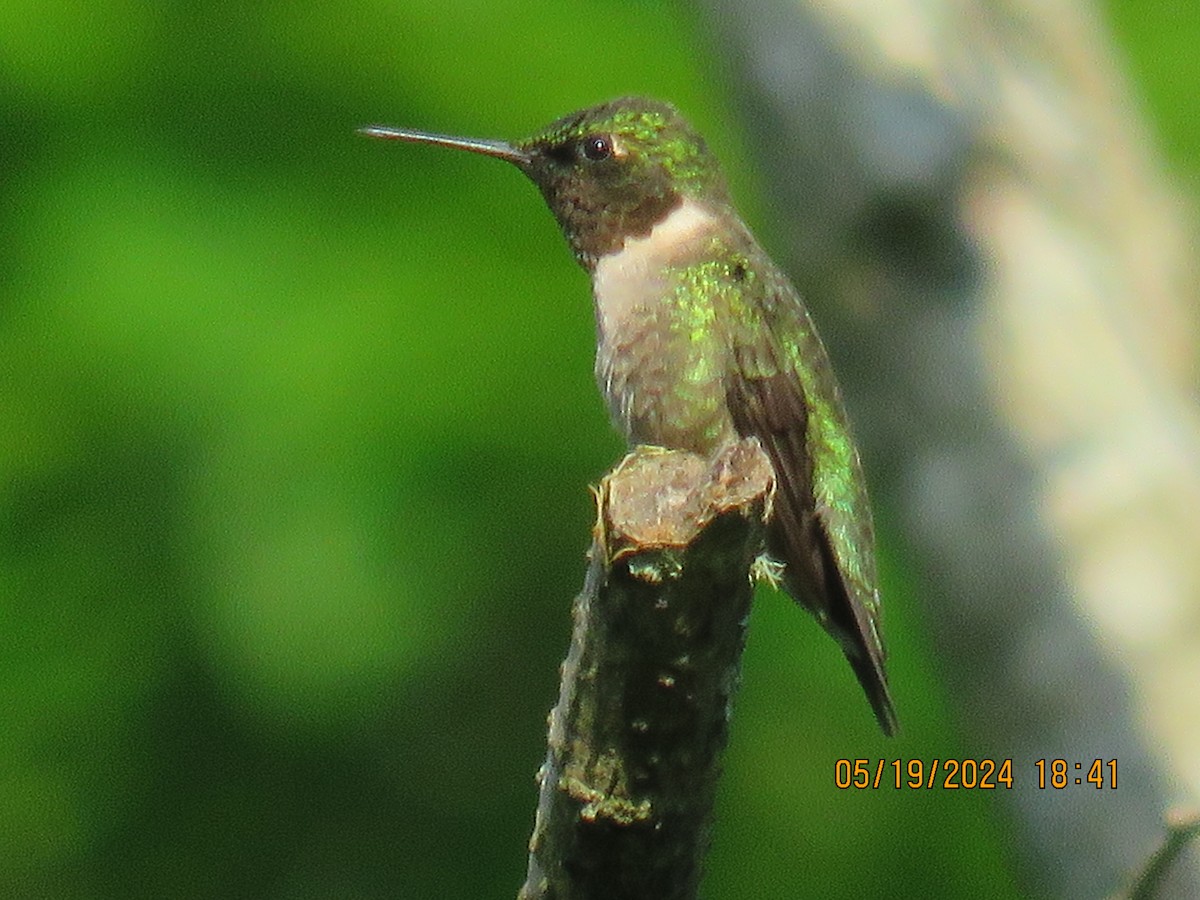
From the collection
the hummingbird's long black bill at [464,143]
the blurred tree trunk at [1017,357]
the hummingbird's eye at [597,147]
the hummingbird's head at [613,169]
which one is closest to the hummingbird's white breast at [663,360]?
the hummingbird's head at [613,169]

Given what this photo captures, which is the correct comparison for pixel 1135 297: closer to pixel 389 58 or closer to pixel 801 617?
pixel 801 617

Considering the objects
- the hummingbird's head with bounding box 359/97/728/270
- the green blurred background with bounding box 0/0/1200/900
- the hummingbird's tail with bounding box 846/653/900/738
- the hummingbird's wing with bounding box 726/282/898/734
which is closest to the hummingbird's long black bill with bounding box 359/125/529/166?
the hummingbird's head with bounding box 359/97/728/270

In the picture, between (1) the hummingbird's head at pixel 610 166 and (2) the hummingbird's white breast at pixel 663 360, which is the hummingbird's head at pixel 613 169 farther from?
(2) the hummingbird's white breast at pixel 663 360

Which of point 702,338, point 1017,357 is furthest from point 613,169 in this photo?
point 1017,357
